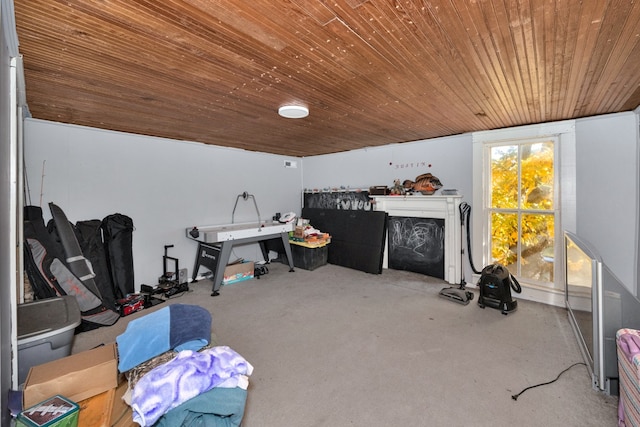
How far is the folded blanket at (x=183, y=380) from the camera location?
1.29 m

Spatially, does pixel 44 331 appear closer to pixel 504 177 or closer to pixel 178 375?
pixel 178 375

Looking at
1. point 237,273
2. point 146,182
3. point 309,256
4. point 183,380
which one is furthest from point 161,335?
point 309,256

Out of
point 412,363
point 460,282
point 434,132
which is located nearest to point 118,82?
point 412,363

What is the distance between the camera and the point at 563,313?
3.14 metres

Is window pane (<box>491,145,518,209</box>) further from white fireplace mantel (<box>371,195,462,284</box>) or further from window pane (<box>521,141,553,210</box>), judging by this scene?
white fireplace mantel (<box>371,195,462,284</box>)

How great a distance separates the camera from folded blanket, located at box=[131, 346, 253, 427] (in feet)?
4.22

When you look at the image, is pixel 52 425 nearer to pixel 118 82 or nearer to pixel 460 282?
pixel 118 82

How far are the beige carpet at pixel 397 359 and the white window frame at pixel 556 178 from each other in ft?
0.86

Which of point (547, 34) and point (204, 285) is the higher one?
point (547, 34)

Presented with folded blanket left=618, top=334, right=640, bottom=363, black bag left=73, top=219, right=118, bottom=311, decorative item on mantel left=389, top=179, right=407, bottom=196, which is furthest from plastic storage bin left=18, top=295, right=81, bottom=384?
decorative item on mantel left=389, top=179, right=407, bottom=196

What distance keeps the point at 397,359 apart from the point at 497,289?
1684mm

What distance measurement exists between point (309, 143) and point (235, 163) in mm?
1456

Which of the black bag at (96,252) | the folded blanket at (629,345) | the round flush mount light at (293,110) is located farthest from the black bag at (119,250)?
the folded blanket at (629,345)

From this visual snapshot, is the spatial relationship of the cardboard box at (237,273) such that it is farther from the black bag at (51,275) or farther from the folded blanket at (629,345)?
the folded blanket at (629,345)
